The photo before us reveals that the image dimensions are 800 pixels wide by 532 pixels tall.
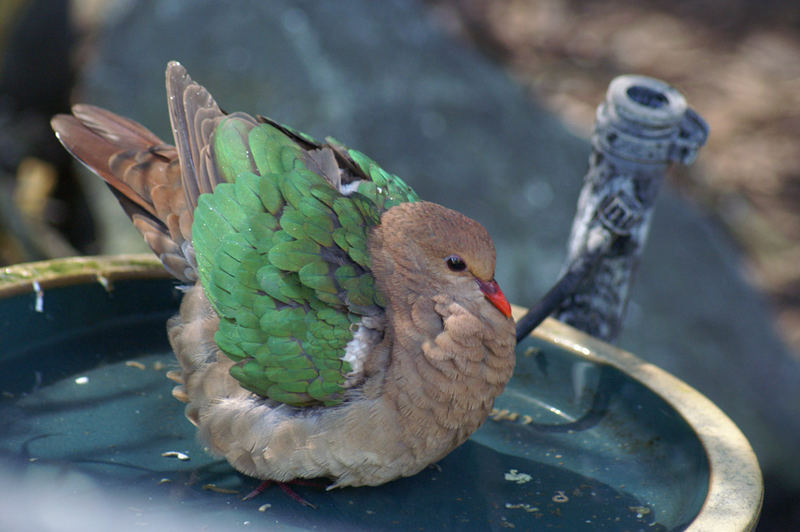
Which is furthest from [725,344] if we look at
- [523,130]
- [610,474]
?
[610,474]

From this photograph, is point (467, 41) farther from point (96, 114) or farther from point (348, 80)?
point (96, 114)

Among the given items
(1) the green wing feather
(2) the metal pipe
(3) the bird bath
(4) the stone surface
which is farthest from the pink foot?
(4) the stone surface

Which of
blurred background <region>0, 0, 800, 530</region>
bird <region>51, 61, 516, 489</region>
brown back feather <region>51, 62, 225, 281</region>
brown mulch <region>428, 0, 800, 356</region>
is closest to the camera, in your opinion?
bird <region>51, 61, 516, 489</region>

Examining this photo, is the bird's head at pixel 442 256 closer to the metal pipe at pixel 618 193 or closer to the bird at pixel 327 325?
the bird at pixel 327 325

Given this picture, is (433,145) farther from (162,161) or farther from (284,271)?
(284,271)

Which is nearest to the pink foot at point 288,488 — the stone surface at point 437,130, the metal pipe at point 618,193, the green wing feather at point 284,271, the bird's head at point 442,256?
the green wing feather at point 284,271

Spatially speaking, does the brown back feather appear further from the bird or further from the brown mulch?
the brown mulch
